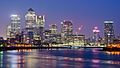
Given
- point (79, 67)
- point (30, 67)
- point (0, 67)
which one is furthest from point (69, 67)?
point (0, 67)

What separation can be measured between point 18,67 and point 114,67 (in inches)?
795

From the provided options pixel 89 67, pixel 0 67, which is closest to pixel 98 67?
pixel 89 67

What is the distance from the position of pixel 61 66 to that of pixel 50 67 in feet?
12.7

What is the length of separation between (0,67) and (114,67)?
2385 centimetres

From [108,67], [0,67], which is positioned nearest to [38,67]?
[0,67]

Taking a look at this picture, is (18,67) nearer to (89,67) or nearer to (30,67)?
(30,67)

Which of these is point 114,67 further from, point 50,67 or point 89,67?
point 50,67

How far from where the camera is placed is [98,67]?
9325 centimetres

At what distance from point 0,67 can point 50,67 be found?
10404 mm

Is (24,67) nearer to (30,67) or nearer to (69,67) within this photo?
(30,67)

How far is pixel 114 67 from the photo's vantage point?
303ft

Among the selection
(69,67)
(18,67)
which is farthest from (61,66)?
(18,67)

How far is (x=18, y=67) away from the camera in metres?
89.7

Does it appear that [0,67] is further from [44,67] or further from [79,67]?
[79,67]
